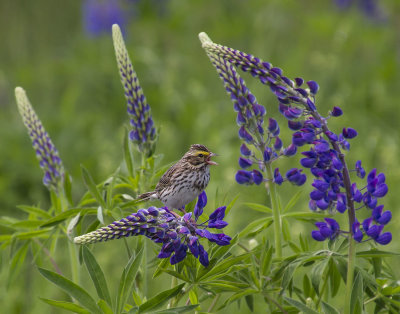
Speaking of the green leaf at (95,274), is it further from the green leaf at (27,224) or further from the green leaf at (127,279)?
the green leaf at (27,224)

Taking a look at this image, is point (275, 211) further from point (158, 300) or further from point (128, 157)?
point (128, 157)

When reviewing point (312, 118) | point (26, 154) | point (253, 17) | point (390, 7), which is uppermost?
point (253, 17)

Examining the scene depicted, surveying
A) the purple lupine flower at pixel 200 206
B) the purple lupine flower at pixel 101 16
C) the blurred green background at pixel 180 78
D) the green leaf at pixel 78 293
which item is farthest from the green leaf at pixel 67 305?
the purple lupine flower at pixel 101 16

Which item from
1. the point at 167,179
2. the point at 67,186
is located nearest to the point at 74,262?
the point at 67,186

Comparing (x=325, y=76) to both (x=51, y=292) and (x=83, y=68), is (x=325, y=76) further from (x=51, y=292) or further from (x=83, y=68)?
(x=51, y=292)

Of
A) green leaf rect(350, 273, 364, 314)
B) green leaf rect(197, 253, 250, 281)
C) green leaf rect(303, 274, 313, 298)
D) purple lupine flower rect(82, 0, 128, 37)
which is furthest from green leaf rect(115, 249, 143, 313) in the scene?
purple lupine flower rect(82, 0, 128, 37)

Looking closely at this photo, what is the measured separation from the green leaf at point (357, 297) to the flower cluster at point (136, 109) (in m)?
1.24

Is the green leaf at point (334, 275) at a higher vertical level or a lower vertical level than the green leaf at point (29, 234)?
lower

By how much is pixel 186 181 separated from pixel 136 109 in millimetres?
520

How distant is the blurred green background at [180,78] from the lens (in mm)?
6012

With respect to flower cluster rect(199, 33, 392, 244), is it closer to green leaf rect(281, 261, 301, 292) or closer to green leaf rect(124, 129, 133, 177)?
green leaf rect(281, 261, 301, 292)

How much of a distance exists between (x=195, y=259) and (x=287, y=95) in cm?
67

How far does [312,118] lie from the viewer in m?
2.42

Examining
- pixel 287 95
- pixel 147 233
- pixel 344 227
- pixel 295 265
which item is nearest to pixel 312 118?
pixel 287 95
